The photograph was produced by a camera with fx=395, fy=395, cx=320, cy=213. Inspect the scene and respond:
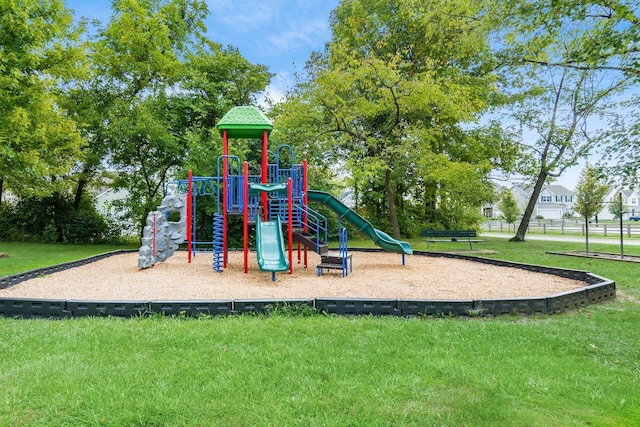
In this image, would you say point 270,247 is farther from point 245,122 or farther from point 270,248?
point 245,122

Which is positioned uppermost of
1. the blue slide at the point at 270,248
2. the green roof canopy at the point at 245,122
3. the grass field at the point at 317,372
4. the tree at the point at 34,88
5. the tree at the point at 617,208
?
the tree at the point at 34,88

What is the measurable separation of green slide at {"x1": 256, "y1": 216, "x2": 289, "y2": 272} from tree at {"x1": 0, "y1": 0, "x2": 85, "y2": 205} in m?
7.50

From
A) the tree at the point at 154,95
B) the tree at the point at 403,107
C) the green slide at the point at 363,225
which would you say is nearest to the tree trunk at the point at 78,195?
the tree at the point at 154,95

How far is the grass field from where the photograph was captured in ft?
8.04

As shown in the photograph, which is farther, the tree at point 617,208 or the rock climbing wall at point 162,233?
the tree at point 617,208

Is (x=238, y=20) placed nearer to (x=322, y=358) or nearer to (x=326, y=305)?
(x=326, y=305)

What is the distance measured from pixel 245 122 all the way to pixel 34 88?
7852 millimetres

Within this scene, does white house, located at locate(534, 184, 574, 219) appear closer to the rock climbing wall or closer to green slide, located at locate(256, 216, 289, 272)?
green slide, located at locate(256, 216, 289, 272)

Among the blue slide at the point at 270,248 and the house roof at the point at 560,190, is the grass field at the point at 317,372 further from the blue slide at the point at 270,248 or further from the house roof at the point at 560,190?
the house roof at the point at 560,190

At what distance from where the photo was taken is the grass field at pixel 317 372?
96.4 inches

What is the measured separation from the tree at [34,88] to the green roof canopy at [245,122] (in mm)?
6112

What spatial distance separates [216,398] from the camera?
2.63m

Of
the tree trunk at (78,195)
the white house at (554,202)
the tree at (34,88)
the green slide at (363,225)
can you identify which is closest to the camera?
the green slide at (363,225)

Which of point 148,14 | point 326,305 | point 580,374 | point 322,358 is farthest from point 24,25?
point 580,374
